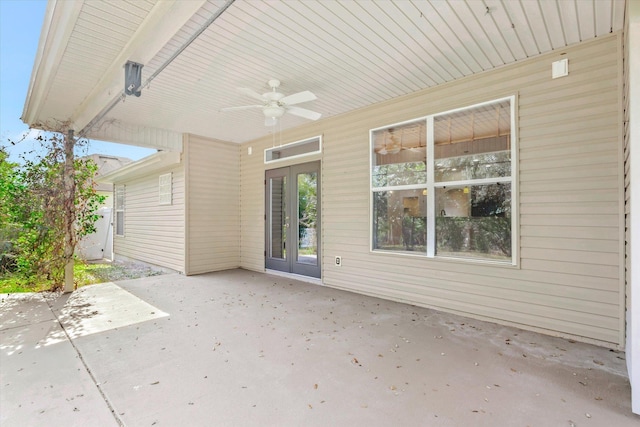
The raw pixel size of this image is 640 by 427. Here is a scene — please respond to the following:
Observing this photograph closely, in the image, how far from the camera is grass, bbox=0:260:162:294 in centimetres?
508

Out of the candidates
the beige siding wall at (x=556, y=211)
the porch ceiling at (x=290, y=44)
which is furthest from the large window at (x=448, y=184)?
the porch ceiling at (x=290, y=44)

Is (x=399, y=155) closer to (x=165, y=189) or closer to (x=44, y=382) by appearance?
(x=44, y=382)

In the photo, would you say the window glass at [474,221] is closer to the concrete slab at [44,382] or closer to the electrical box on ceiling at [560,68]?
the electrical box on ceiling at [560,68]

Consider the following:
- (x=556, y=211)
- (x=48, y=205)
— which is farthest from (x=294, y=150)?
(x=556, y=211)

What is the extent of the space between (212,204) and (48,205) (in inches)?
107

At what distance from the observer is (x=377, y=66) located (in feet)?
11.7

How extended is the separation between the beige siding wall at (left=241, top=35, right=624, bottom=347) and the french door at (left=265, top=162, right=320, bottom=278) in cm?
190

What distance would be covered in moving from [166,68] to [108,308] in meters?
3.20

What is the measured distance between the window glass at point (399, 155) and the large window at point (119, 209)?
28.5 feet

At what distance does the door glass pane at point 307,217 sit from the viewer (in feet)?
18.5

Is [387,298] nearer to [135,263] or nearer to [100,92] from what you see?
[100,92]

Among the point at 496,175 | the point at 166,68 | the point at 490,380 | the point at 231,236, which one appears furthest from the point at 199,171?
the point at 490,380

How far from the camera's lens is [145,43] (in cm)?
285

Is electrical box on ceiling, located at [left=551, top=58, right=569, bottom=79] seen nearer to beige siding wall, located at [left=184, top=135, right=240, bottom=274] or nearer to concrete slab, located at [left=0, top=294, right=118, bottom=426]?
concrete slab, located at [left=0, top=294, right=118, bottom=426]
